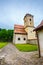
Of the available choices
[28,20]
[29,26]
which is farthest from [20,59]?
[28,20]

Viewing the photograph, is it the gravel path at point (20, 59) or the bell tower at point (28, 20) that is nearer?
the gravel path at point (20, 59)

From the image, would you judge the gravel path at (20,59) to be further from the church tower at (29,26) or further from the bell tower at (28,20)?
the bell tower at (28,20)

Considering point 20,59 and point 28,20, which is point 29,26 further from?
Result: point 20,59

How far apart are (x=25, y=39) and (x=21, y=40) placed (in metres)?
1.48

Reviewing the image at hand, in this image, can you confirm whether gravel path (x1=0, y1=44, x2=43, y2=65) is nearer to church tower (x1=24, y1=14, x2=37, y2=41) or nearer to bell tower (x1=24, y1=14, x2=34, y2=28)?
church tower (x1=24, y1=14, x2=37, y2=41)

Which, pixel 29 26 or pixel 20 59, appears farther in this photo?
pixel 29 26

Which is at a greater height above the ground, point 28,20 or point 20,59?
point 28,20

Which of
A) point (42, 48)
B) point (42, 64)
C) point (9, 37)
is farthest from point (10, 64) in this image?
point (9, 37)

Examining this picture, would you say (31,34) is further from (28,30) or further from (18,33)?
(18,33)

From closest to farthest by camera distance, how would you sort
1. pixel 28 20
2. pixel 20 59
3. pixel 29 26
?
pixel 20 59 → pixel 29 26 → pixel 28 20

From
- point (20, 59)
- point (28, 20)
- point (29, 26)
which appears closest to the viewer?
point (20, 59)

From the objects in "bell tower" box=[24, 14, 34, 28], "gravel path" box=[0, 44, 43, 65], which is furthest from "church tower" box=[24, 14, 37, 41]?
"gravel path" box=[0, 44, 43, 65]

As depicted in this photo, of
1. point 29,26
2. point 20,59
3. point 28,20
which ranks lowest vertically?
point 20,59

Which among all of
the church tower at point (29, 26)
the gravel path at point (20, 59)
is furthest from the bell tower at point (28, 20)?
the gravel path at point (20, 59)
